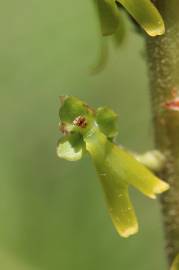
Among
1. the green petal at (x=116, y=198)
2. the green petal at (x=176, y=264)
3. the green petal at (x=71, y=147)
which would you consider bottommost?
the green petal at (x=176, y=264)

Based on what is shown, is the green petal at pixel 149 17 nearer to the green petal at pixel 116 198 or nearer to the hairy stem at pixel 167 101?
the hairy stem at pixel 167 101

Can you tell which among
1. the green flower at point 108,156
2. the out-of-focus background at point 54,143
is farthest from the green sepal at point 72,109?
the out-of-focus background at point 54,143

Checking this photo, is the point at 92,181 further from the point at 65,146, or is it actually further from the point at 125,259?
the point at 65,146

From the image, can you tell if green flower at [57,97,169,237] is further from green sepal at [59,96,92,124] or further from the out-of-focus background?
the out-of-focus background

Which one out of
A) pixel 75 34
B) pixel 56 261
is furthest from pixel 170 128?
pixel 75 34

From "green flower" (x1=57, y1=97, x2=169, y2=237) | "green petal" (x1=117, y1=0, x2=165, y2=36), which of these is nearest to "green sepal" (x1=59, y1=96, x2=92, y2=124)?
"green flower" (x1=57, y1=97, x2=169, y2=237)

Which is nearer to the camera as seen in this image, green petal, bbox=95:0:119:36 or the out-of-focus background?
green petal, bbox=95:0:119:36
